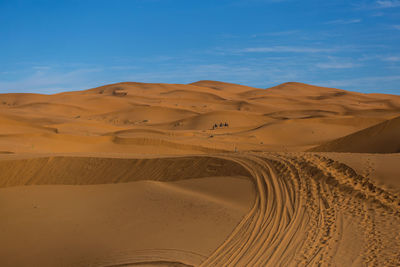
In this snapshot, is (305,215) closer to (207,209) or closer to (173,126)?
(207,209)

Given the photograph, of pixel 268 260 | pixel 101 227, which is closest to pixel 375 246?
pixel 268 260

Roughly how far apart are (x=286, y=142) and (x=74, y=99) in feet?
149

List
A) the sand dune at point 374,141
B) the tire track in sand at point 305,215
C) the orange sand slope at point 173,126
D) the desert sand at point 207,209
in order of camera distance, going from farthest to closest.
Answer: the orange sand slope at point 173,126, the sand dune at point 374,141, the desert sand at point 207,209, the tire track in sand at point 305,215

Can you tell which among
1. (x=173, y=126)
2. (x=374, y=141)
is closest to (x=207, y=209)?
(x=374, y=141)

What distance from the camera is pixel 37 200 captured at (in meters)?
10.5

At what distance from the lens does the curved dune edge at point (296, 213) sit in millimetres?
6539

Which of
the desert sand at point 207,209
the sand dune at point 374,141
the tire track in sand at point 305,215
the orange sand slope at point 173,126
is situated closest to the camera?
the tire track in sand at point 305,215

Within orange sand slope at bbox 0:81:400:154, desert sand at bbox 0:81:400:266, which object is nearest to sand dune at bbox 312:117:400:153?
desert sand at bbox 0:81:400:266

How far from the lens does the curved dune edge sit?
6.54 metres

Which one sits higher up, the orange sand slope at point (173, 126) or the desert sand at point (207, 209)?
the orange sand slope at point (173, 126)

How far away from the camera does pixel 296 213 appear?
8.32 meters

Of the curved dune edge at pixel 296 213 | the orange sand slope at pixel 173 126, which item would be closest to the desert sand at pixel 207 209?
the curved dune edge at pixel 296 213

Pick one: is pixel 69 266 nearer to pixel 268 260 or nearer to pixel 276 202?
pixel 268 260

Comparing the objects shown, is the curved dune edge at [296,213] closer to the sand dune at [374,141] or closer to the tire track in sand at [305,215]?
the tire track in sand at [305,215]
